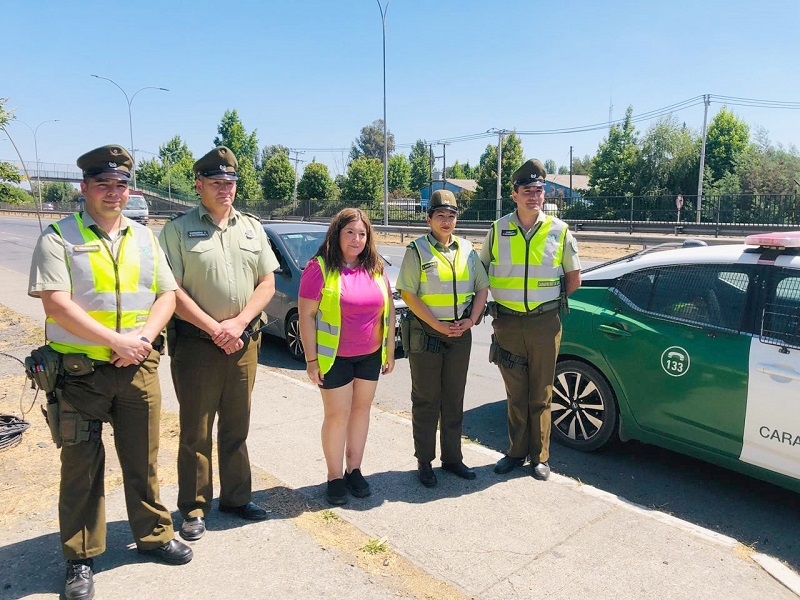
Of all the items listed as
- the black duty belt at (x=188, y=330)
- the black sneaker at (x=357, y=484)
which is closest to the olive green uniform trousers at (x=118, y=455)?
the black duty belt at (x=188, y=330)

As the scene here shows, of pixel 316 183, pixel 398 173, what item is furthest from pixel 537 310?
pixel 398 173

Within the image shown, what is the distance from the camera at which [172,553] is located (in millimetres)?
2873

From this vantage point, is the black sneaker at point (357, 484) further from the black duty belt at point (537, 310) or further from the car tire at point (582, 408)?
the car tire at point (582, 408)

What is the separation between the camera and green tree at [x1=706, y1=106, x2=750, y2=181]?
4422 cm

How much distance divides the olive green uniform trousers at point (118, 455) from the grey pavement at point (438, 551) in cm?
20

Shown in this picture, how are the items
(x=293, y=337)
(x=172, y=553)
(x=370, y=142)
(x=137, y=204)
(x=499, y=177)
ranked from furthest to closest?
(x=370, y=142)
(x=499, y=177)
(x=137, y=204)
(x=293, y=337)
(x=172, y=553)

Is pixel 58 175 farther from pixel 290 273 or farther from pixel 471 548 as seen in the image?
pixel 471 548

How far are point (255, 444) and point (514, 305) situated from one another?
2147 millimetres

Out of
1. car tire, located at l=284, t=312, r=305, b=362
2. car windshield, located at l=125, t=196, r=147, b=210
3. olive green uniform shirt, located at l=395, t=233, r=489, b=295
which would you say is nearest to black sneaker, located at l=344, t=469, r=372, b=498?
olive green uniform shirt, located at l=395, t=233, r=489, b=295

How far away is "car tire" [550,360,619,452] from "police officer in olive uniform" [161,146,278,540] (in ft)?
7.79

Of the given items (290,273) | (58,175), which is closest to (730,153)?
(290,273)

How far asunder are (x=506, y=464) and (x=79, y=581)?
8.27 ft

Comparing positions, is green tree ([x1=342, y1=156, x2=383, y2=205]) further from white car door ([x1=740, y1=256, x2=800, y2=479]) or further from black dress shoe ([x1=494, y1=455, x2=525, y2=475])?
white car door ([x1=740, y1=256, x2=800, y2=479])

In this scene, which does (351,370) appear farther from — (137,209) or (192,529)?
(137,209)
